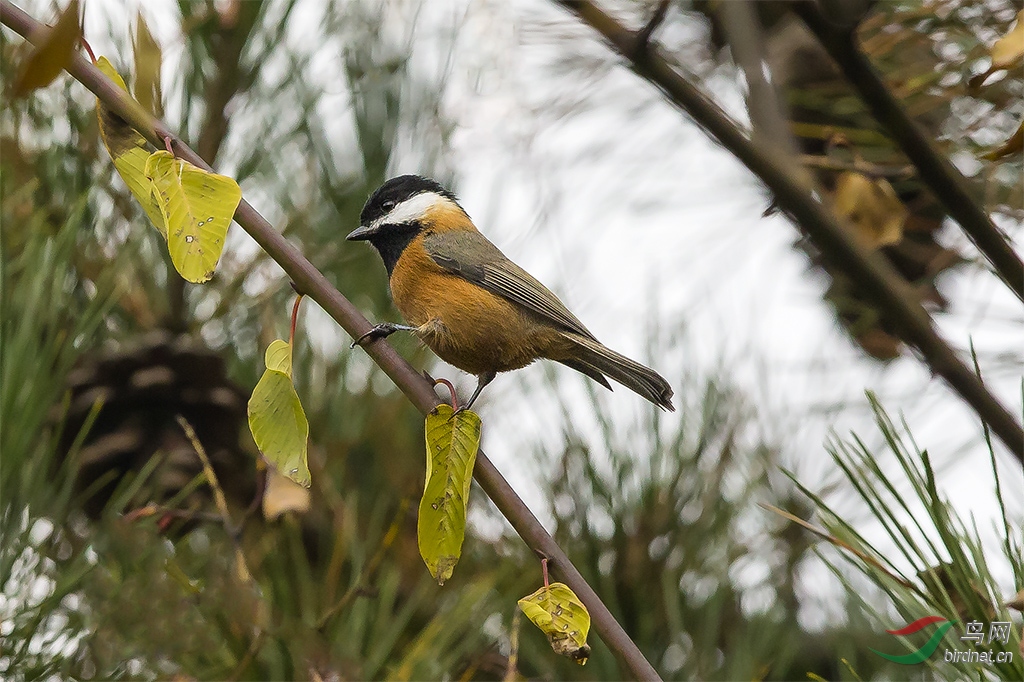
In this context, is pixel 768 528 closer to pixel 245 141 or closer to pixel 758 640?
pixel 758 640

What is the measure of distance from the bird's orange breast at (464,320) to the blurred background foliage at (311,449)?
104mm

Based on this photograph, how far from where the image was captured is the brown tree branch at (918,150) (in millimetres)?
1437

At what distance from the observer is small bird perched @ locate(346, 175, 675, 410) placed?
1812 mm

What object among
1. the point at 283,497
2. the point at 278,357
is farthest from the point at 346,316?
the point at 283,497

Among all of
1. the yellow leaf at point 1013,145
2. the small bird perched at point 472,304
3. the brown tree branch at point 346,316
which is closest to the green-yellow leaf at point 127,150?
the brown tree branch at point 346,316

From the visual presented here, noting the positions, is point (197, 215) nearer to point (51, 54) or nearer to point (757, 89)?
point (51, 54)

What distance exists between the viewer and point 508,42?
2197mm

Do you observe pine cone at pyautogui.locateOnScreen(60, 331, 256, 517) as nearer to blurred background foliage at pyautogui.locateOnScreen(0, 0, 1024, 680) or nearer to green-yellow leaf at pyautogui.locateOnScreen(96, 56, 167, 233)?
blurred background foliage at pyautogui.locateOnScreen(0, 0, 1024, 680)

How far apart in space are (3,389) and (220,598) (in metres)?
0.40

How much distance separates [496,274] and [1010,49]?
1.09 metres

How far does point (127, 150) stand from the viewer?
104cm

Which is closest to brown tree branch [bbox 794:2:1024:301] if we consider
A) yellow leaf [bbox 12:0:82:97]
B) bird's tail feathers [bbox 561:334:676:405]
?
bird's tail feathers [bbox 561:334:676:405]

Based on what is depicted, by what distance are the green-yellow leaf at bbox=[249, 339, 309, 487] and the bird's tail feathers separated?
79 centimetres

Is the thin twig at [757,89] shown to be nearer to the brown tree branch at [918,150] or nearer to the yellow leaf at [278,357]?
the brown tree branch at [918,150]
